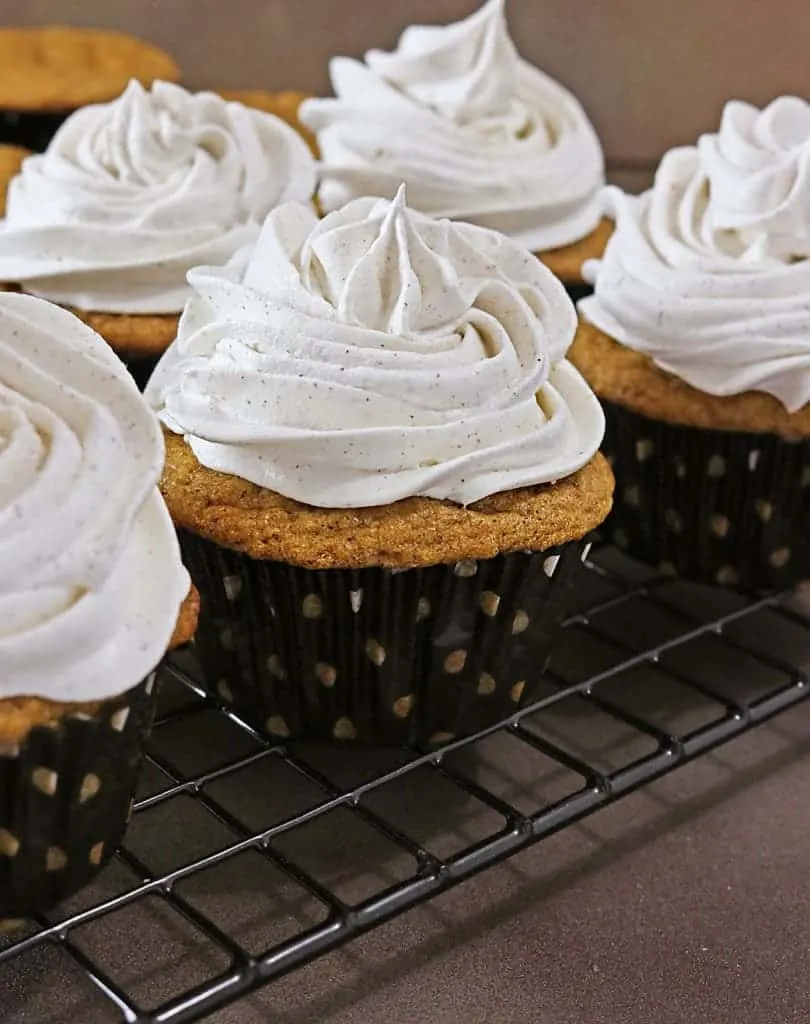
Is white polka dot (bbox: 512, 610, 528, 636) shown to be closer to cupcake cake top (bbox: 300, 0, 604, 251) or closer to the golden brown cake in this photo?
the golden brown cake

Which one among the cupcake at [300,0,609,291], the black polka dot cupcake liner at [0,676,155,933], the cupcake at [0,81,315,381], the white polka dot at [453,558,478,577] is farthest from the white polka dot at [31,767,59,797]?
the cupcake at [300,0,609,291]

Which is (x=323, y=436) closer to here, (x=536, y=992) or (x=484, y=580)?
(x=484, y=580)

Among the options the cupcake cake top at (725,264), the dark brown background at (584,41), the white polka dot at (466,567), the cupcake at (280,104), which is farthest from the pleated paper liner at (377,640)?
the dark brown background at (584,41)

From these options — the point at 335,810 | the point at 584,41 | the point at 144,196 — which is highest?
the point at 584,41

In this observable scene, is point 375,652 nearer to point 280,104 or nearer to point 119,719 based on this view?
point 119,719

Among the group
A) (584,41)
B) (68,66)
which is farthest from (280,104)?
(584,41)

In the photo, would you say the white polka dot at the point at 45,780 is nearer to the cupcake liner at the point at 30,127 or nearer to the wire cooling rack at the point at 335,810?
the wire cooling rack at the point at 335,810
